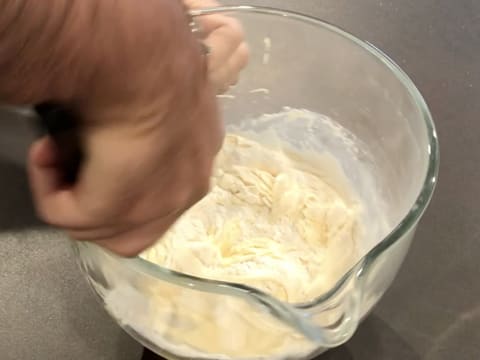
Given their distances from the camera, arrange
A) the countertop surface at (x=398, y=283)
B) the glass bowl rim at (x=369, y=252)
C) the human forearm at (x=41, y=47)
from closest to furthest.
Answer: the human forearm at (x=41, y=47) → the glass bowl rim at (x=369, y=252) → the countertop surface at (x=398, y=283)

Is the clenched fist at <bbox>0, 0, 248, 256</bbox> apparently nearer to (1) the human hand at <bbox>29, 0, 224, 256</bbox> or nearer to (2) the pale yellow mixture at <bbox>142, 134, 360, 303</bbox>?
(1) the human hand at <bbox>29, 0, 224, 256</bbox>

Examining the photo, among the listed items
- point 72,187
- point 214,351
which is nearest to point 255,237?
point 214,351

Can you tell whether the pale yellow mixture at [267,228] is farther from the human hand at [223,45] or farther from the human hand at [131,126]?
the human hand at [131,126]

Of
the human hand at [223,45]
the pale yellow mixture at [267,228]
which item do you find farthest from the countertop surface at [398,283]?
the human hand at [223,45]

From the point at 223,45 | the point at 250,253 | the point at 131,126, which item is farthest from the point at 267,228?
the point at 131,126

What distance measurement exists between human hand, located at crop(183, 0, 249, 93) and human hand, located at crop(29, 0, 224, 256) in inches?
9.1

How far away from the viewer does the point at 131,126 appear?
0.40m

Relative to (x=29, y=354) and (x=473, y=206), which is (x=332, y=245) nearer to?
(x=473, y=206)

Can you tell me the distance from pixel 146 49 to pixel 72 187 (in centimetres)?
10

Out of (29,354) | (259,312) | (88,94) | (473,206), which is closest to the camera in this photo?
(88,94)

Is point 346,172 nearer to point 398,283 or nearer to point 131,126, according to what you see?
point 398,283

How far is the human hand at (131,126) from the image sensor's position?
376 mm

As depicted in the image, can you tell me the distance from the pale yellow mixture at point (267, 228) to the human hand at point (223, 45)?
3.8 inches

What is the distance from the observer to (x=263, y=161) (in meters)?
0.79
